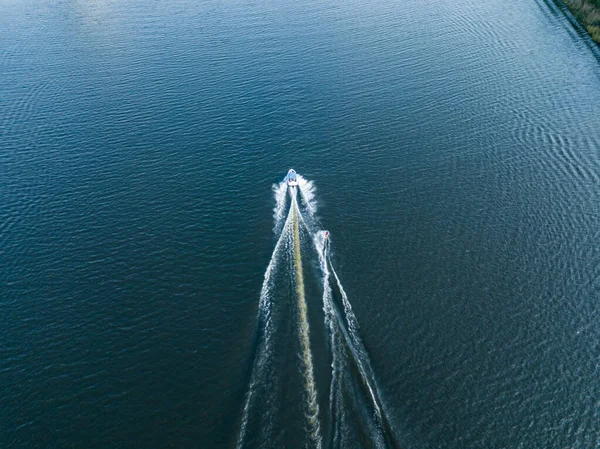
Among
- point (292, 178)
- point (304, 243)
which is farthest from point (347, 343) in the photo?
point (292, 178)

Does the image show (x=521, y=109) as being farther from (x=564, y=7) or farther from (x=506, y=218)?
(x=564, y=7)

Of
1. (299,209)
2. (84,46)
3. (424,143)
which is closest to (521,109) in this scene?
(424,143)

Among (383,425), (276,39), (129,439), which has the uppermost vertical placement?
(276,39)

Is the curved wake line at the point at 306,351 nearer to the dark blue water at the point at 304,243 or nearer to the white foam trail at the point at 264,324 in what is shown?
the dark blue water at the point at 304,243

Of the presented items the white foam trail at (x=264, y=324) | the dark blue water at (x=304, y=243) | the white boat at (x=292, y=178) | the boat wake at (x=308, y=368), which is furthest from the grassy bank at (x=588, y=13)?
the boat wake at (x=308, y=368)

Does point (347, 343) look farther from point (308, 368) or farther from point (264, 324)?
point (264, 324)

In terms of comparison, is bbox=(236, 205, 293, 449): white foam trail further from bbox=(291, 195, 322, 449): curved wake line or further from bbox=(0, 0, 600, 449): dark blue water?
bbox=(291, 195, 322, 449): curved wake line

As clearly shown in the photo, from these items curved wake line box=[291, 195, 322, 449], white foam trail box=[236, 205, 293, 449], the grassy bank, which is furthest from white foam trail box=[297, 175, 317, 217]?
the grassy bank
